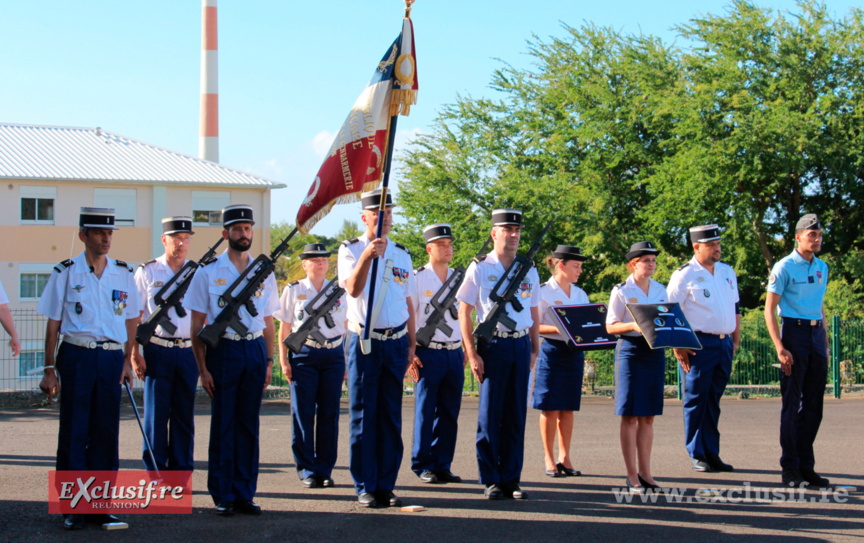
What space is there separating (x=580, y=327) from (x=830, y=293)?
15.6 metres

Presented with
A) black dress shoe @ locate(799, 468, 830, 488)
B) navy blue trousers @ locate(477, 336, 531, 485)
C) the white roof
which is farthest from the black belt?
the white roof

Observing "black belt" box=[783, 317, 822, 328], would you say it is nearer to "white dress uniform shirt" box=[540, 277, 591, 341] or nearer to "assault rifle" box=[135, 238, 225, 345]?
"white dress uniform shirt" box=[540, 277, 591, 341]

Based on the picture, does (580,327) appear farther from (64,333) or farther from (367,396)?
(64,333)

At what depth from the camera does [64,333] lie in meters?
6.21

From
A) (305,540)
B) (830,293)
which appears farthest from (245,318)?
(830,293)

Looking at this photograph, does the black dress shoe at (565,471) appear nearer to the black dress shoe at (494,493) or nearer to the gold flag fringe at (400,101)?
the black dress shoe at (494,493)

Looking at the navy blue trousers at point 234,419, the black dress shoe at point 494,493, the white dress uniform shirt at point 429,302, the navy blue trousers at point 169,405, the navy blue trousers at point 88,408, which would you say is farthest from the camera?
the white dress uniform shirt at point 429,302

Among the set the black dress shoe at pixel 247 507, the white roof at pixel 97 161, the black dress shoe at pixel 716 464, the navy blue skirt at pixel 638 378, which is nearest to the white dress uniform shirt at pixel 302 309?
the black dress shoe at pixel 247 507

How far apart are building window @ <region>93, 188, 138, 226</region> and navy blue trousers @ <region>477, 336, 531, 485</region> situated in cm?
3304

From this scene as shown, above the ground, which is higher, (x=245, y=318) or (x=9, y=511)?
(x=245, y=318)

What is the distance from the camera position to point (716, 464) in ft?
27.8

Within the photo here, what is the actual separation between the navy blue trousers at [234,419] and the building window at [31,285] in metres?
32.4

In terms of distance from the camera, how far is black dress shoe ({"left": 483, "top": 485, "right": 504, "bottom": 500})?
23.1ft

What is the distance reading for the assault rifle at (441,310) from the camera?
27.2 ft
